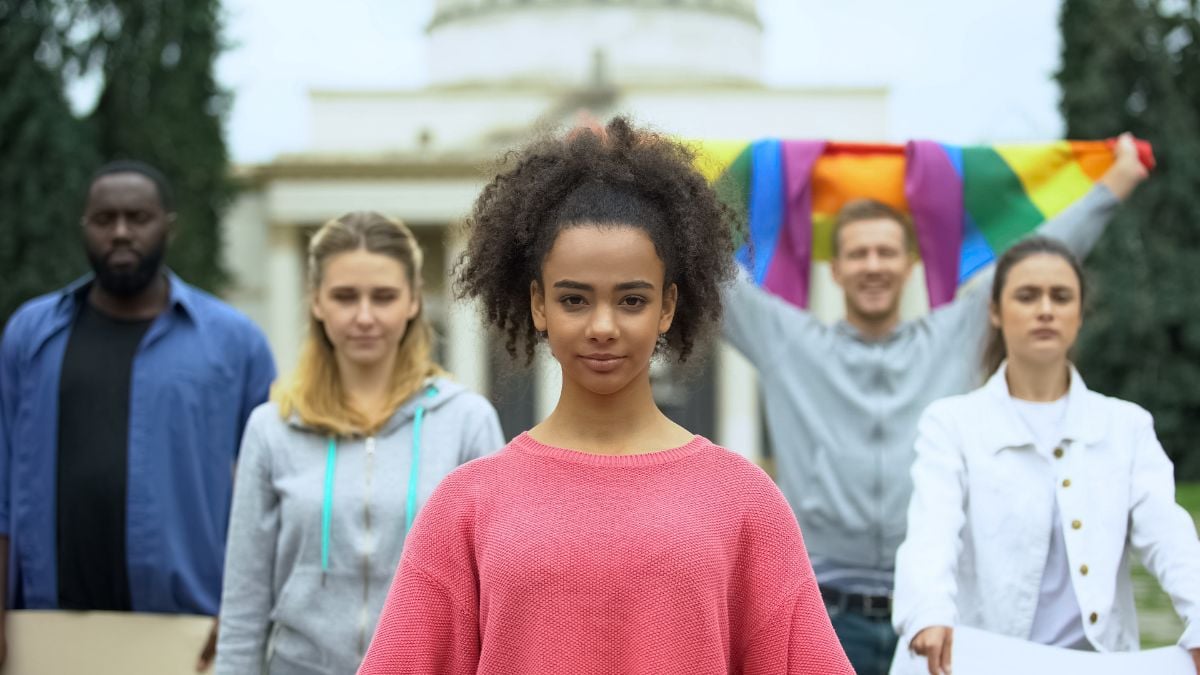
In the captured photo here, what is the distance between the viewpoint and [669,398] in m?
29.6

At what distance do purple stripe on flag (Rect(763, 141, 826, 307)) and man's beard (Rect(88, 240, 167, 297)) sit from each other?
1.82 meters

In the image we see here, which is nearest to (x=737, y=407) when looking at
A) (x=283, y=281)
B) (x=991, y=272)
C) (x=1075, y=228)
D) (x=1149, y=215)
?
(x=283, y=281)

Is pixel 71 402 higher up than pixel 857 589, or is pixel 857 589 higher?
pixel 71 402

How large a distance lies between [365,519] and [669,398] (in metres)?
26.2

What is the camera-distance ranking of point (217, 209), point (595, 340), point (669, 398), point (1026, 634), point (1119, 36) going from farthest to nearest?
point (669, 398) → point (217, 209) → point (1119, 36) → point (1026, 634) → point (595, 340)

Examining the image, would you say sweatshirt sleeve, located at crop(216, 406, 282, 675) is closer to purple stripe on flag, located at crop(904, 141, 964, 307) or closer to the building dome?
purple stripe on flag, located at crop(904, 141, 964, 307)

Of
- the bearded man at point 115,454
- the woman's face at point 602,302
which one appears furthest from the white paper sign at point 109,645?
the woman's face at point 602,302

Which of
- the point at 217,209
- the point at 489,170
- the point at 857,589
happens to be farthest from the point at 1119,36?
the point at 489,170

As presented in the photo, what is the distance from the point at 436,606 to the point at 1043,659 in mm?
1396

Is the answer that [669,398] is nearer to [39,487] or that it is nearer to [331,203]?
[331,203]

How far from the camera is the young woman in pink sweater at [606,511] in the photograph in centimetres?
220

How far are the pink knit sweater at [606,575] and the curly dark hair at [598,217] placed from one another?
0.78 feet

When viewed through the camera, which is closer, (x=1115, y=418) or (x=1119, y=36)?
(x=1115, y=418)

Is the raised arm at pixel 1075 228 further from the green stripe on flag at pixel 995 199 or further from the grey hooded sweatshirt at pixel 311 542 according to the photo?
the grey hooded sweatshirt at pixel 311 542
